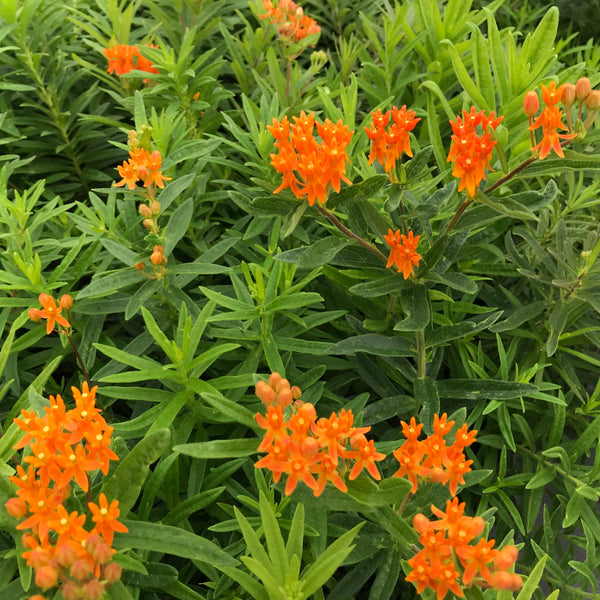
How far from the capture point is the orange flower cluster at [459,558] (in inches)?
34.3

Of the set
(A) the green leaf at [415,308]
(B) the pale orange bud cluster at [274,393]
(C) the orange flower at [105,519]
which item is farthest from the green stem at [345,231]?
(C) the orange flower at [105,519]

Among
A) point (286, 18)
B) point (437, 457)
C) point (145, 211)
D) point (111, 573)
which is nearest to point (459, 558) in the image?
point (437, 457)

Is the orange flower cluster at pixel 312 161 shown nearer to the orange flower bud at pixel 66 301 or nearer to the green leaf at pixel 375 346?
the green leaf at pixel 375 346

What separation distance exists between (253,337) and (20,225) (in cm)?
85

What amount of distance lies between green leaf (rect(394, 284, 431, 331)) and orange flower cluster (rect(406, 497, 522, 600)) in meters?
0.48

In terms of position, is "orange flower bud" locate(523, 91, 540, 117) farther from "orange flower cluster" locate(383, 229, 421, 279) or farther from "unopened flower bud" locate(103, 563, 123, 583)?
"unopened flower bud" locate(103, 563, 123, 583)

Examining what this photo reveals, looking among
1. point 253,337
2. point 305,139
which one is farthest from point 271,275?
point 305,139

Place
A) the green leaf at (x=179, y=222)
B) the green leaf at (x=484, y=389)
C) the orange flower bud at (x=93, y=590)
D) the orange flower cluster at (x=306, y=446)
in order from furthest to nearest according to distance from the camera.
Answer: the green leaf at (x=179, y=222) < the green leaf at (x=484, y=389) < the orange flower cluster at (x=306, y=446) < the orange flower bud at (x=93, y=590)

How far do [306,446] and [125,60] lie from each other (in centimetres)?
184

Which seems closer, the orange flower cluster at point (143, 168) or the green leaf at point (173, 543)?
the green leaf at point (173, 543)

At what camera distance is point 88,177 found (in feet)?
7.50

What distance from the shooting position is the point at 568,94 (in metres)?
1.17

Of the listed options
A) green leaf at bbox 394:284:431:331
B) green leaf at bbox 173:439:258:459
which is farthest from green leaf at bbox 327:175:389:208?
green leaf at bbox 173:439:258:459

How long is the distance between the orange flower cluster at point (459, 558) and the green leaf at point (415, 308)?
48cm
